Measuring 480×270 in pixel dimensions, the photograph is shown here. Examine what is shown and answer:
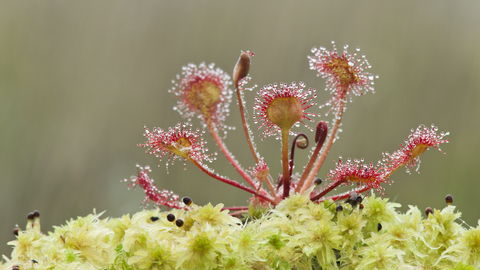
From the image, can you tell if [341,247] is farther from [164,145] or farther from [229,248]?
[164,145]

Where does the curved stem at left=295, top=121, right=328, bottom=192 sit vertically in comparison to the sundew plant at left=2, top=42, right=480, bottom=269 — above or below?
above

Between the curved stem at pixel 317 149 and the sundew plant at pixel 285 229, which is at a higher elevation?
the curved stem at pixel 317 149

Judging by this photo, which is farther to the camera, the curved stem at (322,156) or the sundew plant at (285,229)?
the curved stem at (322,156)

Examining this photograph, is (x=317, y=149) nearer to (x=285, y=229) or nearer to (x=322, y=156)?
(x=322, y=156)

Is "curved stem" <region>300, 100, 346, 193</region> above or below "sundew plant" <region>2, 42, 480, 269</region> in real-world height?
above

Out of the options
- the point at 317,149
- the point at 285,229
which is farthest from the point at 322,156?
the point at 285,229

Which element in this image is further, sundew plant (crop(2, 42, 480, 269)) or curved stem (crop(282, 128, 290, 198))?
curved stem (crop(282, 128, 290, 198))

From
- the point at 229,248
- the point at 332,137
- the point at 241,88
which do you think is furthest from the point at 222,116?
the point at 229,248

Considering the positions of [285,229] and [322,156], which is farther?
[322,156]

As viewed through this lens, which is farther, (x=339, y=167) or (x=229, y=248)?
(x=339, y=167)

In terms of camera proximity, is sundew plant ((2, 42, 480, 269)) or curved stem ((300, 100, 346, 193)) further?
curved stem ((300, 100, 346, 193))

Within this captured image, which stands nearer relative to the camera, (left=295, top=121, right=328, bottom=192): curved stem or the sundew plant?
the sundew plant
